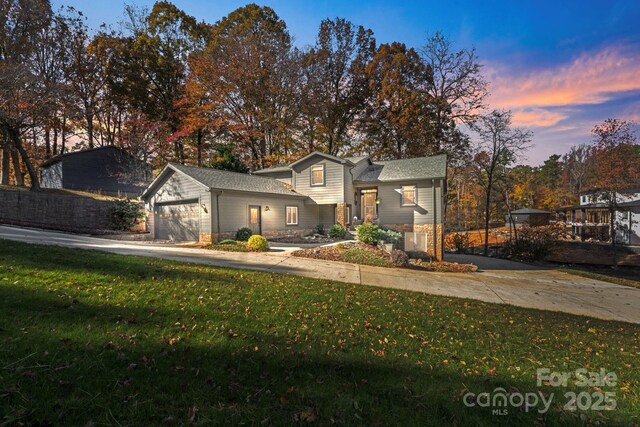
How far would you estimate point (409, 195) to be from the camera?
64.9 feet

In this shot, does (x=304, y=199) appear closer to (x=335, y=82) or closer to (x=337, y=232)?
(x=337, y=232)

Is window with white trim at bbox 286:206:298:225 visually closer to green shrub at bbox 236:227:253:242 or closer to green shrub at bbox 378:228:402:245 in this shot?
green shrub at bbox 236:227:253:242

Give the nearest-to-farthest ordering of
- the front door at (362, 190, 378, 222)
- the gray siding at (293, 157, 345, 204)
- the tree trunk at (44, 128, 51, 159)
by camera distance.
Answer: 1. the gray siding at (293, 157, 345, 204)
2. the front door at (362, 190, 378, 222)
3. the tree trunk at (44, 128, 51, 159)

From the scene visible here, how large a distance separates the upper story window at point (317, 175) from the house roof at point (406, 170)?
8.11ft

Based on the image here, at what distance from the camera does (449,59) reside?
2748 cm

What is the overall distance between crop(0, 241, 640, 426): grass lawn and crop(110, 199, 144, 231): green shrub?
15793 millimetres

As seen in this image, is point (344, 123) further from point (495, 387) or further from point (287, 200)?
point (495, 387)

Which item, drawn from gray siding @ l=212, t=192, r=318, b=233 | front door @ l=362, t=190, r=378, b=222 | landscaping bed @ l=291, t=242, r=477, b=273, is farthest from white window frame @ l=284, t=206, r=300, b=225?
landscaping bed @ l=291, t=242, r=477, b=273

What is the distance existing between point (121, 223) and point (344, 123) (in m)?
22.3

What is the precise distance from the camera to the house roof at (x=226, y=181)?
56.1ft

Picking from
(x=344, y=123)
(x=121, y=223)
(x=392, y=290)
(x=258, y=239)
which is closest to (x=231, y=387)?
(x=392, y=290)

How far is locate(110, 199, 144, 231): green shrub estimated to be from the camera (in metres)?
20.9

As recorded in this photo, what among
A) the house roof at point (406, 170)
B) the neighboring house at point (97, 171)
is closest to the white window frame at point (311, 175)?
the house roof at point (406, 170)

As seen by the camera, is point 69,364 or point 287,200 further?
point 287,200
